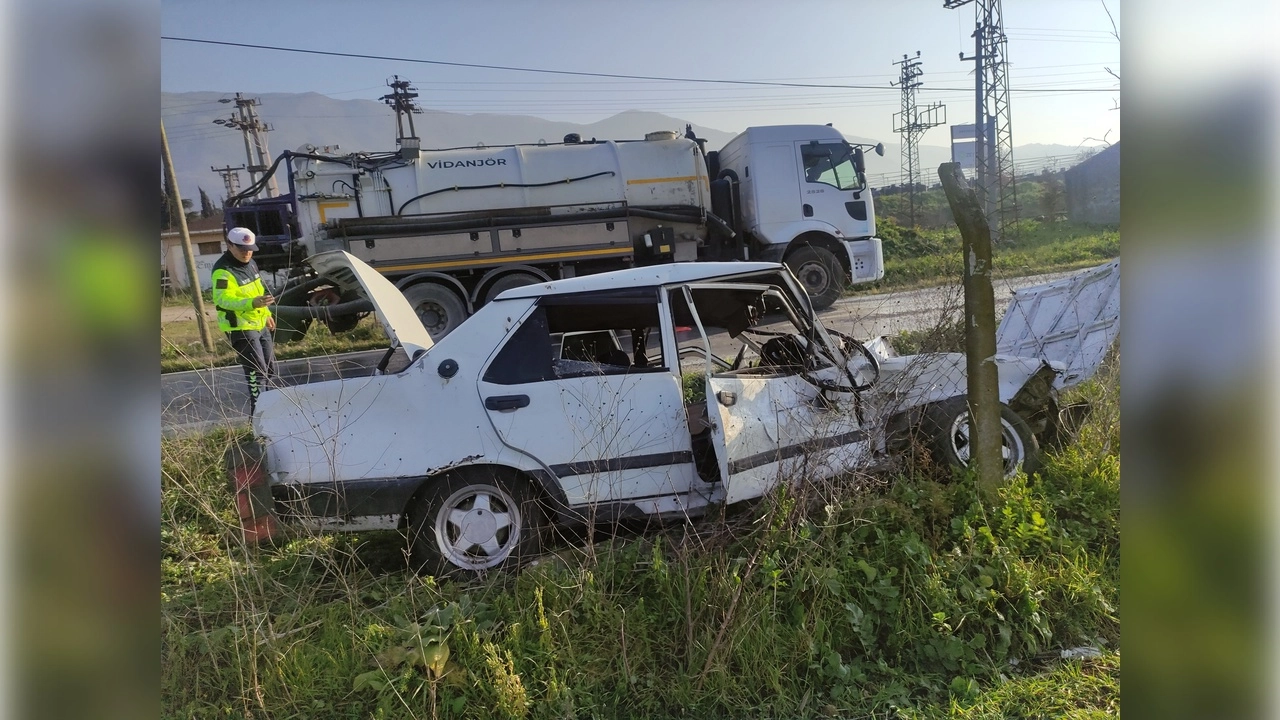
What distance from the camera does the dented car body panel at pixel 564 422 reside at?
9.84 ft

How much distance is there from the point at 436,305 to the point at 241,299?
15.8ft

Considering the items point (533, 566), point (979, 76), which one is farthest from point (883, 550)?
point (979, 76)

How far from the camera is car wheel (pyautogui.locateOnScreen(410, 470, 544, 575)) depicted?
3062 millimetres

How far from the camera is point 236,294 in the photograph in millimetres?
5098

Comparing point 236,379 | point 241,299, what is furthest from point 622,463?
point 241,299

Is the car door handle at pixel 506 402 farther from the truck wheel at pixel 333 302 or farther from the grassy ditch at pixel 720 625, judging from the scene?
→ the truck wheel at pixel 333 302

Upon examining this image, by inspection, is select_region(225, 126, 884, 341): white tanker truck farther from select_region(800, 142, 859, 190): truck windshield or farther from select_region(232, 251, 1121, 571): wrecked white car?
select_region(232, 251, 1121, 571): wrecked white car

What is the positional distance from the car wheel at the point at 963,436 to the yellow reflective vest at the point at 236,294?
16.8ft

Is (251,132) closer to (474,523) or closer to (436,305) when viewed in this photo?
(436,305)

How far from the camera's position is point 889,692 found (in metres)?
2.40
